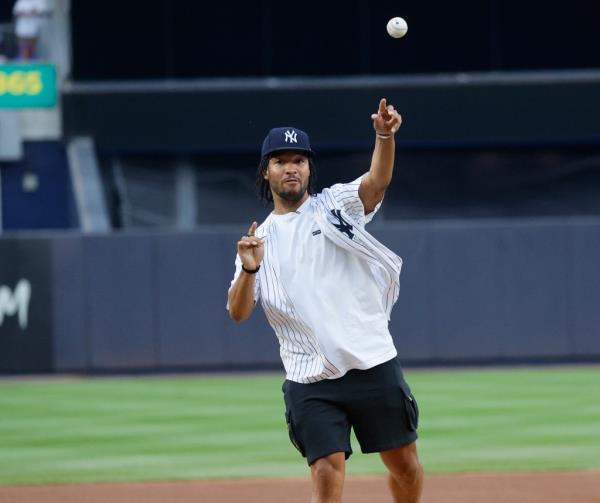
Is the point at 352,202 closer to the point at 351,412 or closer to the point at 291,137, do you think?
the point at 291,137

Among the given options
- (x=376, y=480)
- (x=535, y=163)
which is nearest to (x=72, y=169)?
(x=535, y=163)

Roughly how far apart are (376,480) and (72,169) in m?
15.0

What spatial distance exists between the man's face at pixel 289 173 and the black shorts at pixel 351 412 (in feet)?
2.63

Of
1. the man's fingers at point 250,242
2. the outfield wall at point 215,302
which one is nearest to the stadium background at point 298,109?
the outfield wall at point 215,302

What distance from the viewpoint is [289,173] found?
5.57 metres

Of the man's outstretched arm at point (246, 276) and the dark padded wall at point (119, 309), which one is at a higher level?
the man's outstretched arm at point (246, 276)

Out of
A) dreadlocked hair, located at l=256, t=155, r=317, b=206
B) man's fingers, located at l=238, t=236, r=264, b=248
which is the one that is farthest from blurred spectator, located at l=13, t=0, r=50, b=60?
man's fingers, located at l=238, t=236, r=264, b=248

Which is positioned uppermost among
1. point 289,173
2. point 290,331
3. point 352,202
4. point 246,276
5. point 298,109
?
point 298,109

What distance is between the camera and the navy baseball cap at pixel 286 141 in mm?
5539

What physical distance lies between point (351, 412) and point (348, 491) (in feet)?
8.99

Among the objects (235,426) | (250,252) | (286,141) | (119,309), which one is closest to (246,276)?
(250,252)

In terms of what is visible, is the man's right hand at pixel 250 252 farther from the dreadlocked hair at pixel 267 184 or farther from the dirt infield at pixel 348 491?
the dirt infield at pixel 348 491

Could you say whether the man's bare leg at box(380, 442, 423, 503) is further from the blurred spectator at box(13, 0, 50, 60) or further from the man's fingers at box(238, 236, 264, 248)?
the blurred spectator at box(13, 0, 50, 60)

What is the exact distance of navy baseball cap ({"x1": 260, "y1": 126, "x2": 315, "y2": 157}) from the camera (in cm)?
554
